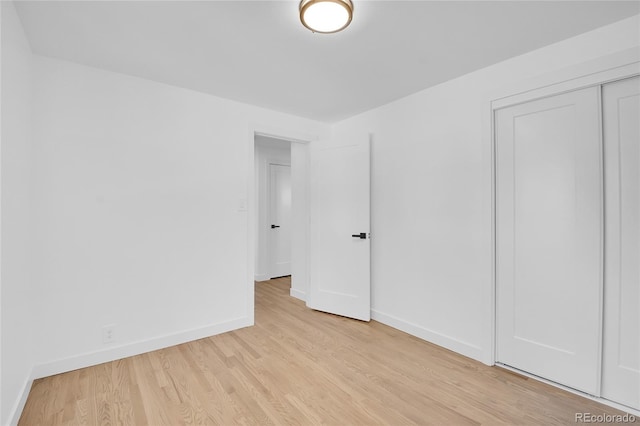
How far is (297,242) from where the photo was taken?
14.5ft

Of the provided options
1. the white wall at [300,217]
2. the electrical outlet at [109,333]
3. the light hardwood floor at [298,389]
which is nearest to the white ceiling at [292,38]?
the white wall at [300,217]

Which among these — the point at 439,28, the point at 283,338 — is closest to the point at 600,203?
the point at 439,28

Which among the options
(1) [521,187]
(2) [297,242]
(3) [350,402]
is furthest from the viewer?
(2) [297,242]

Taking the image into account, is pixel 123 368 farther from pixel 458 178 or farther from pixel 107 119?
pixel 458 178

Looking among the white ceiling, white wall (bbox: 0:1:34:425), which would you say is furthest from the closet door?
white wall (bbox: 0:1:34:425)

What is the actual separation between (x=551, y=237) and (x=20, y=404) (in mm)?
3700

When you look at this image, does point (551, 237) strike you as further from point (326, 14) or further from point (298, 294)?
point (298, 294)

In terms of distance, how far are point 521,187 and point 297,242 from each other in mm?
2901

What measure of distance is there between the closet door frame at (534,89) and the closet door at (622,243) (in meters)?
0.10

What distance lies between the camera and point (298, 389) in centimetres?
209

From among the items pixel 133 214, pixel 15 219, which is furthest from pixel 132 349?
pixel 15 219

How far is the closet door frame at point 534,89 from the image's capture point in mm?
1879

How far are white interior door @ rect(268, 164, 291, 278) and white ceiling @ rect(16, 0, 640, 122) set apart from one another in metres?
2.80

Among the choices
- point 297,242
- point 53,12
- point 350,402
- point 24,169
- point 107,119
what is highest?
point 53,12
